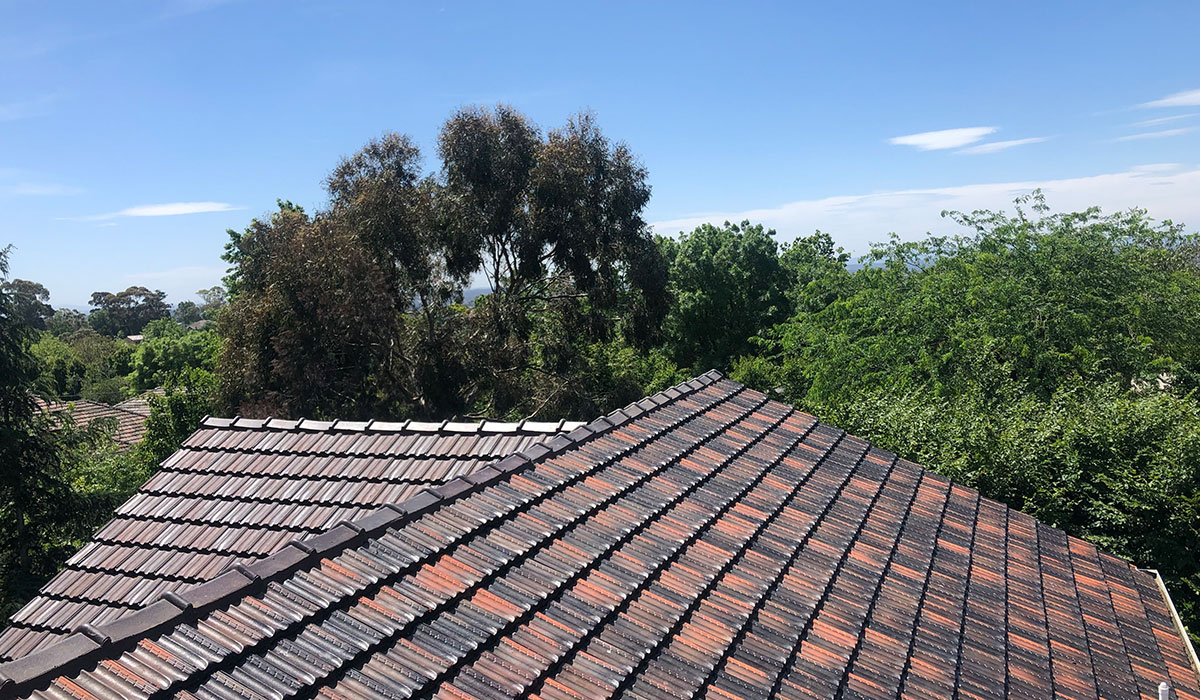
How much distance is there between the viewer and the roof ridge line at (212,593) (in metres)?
2.53

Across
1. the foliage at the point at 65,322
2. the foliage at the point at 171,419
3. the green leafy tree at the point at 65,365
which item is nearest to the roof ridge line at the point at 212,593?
the foliage at the point at 171,419

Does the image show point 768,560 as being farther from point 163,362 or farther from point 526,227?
point 163,362

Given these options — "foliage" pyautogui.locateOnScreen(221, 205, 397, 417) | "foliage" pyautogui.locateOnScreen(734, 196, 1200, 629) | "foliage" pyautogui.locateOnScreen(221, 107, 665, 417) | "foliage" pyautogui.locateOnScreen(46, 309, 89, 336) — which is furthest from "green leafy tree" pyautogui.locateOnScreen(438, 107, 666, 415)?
"foliage" pyautogui.locateOnScreen(46, 309, 89, 336)

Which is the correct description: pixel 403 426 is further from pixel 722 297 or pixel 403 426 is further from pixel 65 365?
pixel 65 365

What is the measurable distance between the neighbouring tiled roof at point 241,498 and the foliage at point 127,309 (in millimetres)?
109857

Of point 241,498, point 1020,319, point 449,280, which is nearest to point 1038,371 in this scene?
point 1020,319

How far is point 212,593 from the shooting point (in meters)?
3.06

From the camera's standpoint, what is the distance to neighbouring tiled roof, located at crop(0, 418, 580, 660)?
518cm

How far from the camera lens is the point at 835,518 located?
5.49 metres

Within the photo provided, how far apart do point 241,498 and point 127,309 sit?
377 feet

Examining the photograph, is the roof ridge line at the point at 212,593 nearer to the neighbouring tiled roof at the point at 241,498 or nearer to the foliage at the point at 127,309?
the neighbouring tiled roof at the point at 241,498

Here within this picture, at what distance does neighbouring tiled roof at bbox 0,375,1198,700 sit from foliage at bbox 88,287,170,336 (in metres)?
113

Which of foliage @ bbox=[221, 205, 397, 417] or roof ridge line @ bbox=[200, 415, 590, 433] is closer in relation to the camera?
roof ridge line @ bbox=[200, 415, 590, 433]

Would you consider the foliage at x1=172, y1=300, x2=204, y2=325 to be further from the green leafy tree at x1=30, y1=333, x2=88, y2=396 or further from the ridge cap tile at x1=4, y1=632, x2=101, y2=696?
the ridge cap tile at x1=4, y1=632, x2=101, y2=696
